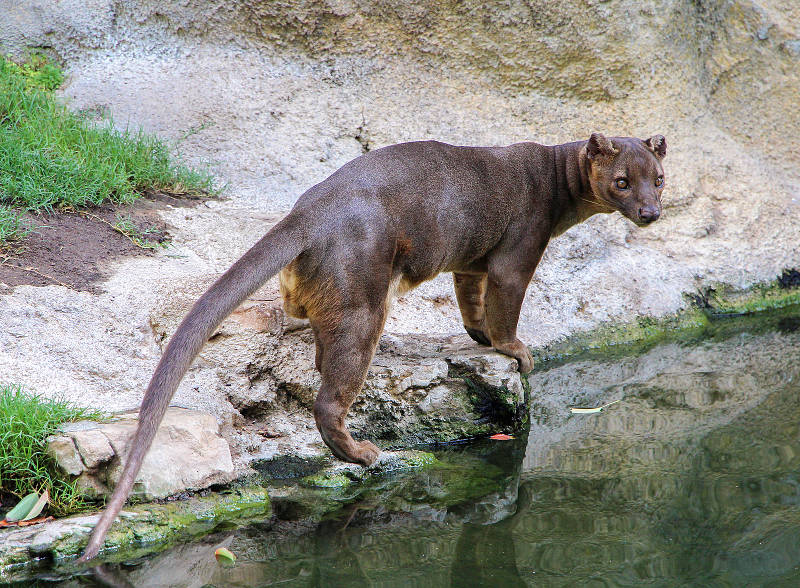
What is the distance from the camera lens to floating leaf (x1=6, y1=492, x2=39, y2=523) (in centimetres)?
345

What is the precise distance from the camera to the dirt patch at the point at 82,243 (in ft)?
16.3

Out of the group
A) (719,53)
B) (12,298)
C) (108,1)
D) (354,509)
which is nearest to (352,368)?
(354,509)

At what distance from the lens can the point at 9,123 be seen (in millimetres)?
6477

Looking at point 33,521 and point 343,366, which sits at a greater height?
point 343,366

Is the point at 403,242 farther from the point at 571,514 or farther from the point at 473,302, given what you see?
the point at 571,514

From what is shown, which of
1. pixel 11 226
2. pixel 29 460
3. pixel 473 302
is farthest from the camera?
pixel 473 302

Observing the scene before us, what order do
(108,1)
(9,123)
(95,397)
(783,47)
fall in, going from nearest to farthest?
(95,397) → (9,123) → (108,1) → (783,47)

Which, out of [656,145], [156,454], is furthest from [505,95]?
[156,454]

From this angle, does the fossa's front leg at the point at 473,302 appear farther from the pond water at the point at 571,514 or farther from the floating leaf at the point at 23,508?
the floating leaf at the point at 23,508

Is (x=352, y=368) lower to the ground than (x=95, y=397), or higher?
higher

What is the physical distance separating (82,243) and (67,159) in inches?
36.4

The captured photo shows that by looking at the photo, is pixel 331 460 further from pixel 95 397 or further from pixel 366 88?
pixel 366 88

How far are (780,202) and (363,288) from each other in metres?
5.46

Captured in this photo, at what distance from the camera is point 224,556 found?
340cm
